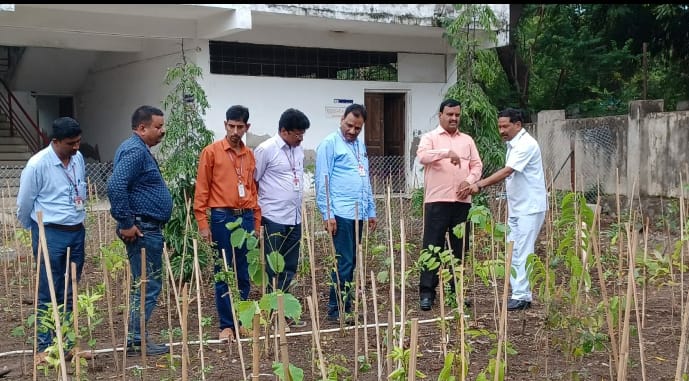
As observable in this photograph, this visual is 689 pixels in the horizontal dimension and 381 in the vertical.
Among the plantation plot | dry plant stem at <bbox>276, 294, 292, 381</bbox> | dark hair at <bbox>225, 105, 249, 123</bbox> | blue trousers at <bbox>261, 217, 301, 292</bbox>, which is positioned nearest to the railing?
the plantation plot

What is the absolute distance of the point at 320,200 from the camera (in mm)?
4555

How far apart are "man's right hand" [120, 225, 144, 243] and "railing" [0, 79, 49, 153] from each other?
33.1ft

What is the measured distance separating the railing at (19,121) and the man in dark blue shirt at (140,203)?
9996 mm

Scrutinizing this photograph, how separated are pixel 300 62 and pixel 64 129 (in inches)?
310

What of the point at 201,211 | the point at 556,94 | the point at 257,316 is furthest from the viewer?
the point at 556,94

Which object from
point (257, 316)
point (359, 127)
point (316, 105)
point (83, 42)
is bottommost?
point (257, 316)

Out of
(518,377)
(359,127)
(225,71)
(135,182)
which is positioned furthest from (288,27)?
(518,377)

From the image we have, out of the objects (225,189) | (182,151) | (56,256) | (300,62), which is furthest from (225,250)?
(300,62)

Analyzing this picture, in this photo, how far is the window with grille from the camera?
10.6m

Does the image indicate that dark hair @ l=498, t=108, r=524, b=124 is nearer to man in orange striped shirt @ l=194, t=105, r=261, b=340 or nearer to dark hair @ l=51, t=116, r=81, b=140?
man in orange striped shirt @ l=194, t=105, r=261, b=340

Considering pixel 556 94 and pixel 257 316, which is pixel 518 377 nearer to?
pixel 257 316

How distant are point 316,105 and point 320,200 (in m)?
6.84

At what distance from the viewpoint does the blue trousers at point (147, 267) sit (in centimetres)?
381

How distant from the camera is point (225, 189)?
415 cm
